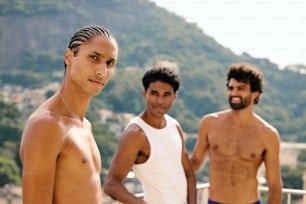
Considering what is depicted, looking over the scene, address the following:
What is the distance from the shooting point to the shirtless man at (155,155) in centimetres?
206

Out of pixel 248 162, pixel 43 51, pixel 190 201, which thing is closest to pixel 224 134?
pixel 248 162

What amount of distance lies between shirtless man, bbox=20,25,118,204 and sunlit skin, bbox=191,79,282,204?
1.42m

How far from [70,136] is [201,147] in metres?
1.60

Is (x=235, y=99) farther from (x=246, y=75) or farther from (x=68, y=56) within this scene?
(x=68, y=56)

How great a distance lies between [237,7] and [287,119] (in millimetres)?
10431


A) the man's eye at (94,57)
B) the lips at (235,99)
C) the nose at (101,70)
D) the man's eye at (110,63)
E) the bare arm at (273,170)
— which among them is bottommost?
the bare arm at (273,170)

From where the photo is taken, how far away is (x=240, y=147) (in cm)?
270

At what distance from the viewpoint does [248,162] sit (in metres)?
2.67

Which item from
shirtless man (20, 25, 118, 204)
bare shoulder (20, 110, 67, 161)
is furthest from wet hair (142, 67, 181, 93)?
bare shoulder (20, 110, 67, 161)

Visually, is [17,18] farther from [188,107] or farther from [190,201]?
[190,201]

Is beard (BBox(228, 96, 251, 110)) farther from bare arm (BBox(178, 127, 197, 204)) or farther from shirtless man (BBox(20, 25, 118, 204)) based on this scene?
shirtless man (BBox(20, 25, 118, 204))

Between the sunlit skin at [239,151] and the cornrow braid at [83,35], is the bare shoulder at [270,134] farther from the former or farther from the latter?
the cornrow braid at [83,35]

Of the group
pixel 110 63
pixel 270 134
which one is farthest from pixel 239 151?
pixel 110 63

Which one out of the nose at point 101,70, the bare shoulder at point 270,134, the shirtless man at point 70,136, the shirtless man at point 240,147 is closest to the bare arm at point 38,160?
the shirtless man at point 70,136
